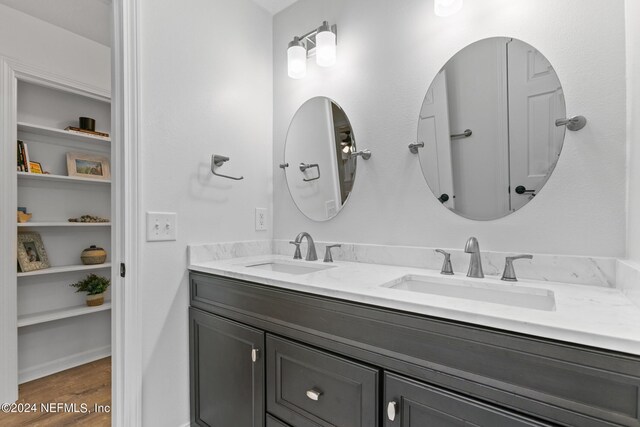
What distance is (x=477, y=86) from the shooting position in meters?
1.26

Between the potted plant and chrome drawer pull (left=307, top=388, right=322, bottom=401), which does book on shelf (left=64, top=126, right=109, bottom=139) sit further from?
chrome drawer pull (left=307, top=388, right=322, bottom=401)

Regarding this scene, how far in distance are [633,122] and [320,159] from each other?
128 centimetres

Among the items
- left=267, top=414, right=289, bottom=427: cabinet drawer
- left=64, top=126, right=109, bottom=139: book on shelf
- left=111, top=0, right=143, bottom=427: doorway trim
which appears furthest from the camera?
left=64, top=126, right=109, bottom=139: book on shelf

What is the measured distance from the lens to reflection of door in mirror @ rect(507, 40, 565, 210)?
3.60ft

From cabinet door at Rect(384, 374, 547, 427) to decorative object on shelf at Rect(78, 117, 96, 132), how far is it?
Answer: 2946 millimetres

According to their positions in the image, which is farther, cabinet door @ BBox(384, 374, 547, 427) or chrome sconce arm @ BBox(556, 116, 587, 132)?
chrome sconce arm @ BBox(556, 116, 587, 132)

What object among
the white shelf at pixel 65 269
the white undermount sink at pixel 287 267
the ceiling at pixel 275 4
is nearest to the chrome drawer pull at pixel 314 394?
the white undermount sink at pixel 287 267

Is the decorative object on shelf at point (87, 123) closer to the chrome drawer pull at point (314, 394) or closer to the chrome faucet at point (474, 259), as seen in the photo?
the chrome drawer pull at point (314, 394)

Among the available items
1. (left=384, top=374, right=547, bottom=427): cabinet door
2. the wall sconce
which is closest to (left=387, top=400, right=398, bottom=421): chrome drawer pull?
(left=384, top=374, right=547, bottom=427): cabinet door

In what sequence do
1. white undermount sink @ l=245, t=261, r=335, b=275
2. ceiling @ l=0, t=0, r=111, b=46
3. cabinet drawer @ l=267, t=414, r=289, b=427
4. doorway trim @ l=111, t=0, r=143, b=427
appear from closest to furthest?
cabinet drawer @ l=267, t=414, r=289, b=427 → doorway trim @ l=111, t=0, r=143, b=427 → white undermount sink @ l=245, t=261, r=335, b=275 → ceiling @ l=0, t=0, r=111, b=46

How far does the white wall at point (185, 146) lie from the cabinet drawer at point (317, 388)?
0.62m

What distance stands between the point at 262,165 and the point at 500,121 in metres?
1.31

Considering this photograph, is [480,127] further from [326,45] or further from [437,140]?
[326,45]

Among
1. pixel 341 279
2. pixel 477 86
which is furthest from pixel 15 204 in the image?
pixel 477 86
